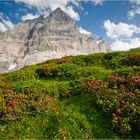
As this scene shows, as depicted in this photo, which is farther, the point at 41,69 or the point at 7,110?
the point at 41,69

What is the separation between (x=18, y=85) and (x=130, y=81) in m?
9.08

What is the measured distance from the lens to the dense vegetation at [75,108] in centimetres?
1702

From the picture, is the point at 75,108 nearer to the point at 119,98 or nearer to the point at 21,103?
the point at 119,98

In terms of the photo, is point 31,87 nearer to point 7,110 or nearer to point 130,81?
point 7,110

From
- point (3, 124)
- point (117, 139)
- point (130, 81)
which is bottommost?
point (117, 139)

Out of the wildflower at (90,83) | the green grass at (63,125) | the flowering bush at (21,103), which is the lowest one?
the green grass at (63,125)

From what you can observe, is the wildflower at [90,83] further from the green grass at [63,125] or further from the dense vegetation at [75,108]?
the green grass at [63,125]

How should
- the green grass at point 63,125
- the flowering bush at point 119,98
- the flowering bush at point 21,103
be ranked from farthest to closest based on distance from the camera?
1. the flowering bush at point 21,103
2. the flowering bush at point 119,98
3. the green grass at point 63,125

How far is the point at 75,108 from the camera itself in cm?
1983

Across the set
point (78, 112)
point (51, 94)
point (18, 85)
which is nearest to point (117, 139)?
point (78, 112)

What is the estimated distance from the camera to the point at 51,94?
22719mm

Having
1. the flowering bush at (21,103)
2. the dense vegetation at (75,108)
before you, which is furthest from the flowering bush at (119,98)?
the flowering bush at (21,103)

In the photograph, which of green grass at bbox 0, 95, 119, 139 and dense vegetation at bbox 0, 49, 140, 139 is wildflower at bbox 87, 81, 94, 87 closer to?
dense vegetation at bbox 0, 49, 140, 139

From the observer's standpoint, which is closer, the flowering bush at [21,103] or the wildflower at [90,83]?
the flowering bush at [21,103]
